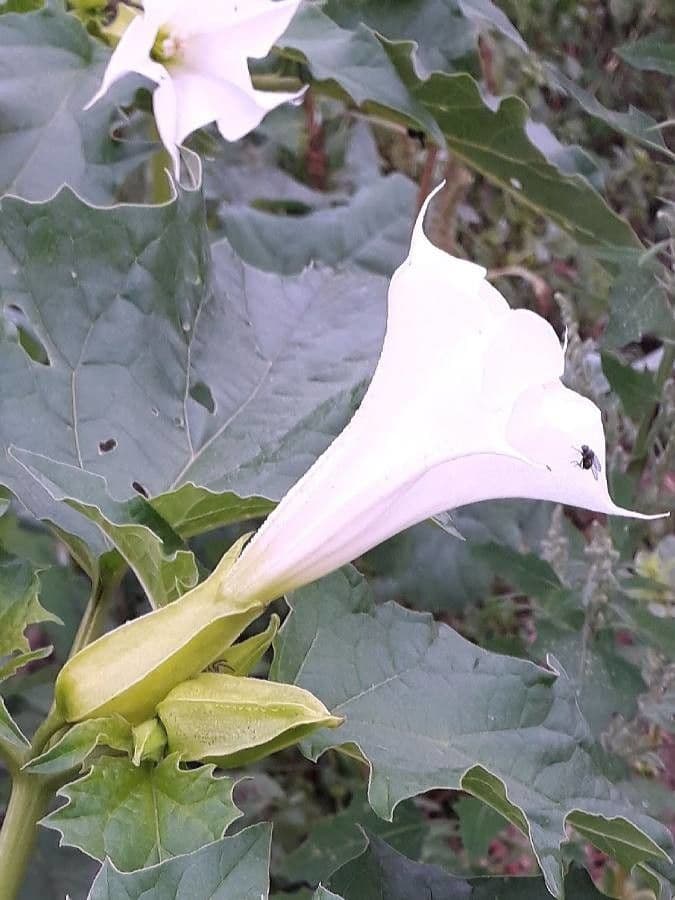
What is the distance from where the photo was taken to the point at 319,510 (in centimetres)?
41

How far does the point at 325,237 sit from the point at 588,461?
492 millimetres

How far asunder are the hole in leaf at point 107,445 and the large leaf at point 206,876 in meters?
0.23

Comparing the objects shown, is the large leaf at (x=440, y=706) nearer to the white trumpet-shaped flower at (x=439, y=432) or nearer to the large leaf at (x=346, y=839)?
the white trumpet-shaped flower at (x=439, y=432)

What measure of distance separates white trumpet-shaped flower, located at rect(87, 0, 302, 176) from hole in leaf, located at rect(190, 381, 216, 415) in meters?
0.14

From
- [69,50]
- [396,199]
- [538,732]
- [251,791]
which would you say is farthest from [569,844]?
[69,50]

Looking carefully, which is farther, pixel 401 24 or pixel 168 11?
pixel 401 24

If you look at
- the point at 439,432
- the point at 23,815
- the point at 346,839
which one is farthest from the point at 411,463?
the point at 346,839

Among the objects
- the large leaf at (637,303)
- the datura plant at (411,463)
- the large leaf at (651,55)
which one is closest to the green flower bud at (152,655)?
the datura plant at (411,463)

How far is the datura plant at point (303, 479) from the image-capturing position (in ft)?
1.29

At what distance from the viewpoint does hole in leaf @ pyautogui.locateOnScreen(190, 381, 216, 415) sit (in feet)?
2.00

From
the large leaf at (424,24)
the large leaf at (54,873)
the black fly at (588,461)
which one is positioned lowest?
the large leaf at (54,873)

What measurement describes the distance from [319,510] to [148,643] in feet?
0.29

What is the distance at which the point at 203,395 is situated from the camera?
2.07 feet

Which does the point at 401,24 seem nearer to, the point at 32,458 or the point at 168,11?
the point at 168,11
